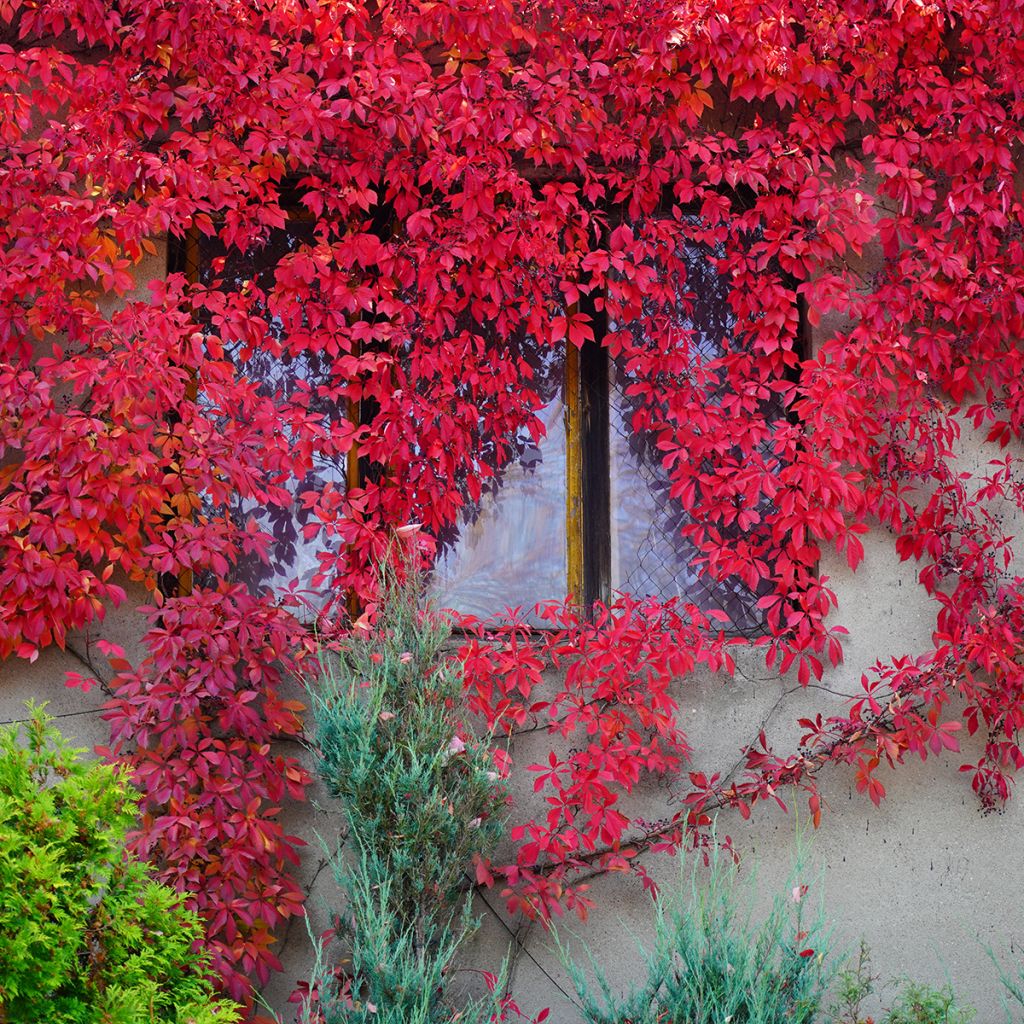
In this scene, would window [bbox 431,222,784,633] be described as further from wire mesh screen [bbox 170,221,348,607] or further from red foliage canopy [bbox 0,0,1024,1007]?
wire mesh screen [bbox 170,221,348,607]

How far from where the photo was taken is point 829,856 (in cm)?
393

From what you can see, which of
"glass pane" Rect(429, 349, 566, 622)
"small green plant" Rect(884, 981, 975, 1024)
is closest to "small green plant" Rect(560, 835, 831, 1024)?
"small green plant" Rect(884, 981, 975, 1024)

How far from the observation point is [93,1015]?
2.30 m

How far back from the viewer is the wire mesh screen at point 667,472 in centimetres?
420

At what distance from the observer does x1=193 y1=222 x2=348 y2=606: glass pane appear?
164 inches

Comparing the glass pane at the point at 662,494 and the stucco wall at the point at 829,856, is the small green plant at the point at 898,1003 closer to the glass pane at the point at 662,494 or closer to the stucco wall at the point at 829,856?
the stucco wall at the point at 829,856

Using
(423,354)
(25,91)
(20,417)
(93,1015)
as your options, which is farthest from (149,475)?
(93,1015)

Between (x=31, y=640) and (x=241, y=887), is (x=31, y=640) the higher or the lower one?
the higher one

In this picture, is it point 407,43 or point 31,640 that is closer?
point 31,640

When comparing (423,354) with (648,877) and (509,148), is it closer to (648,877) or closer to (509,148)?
(509,148)

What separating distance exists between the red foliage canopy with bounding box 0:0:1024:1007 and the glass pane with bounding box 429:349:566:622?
0.37ft

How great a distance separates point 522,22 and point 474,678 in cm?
235

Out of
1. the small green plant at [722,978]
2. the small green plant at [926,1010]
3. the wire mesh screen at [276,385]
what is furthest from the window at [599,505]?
the small green plant at [722,978]

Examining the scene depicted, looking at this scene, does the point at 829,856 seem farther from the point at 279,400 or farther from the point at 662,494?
the point at 279,400
